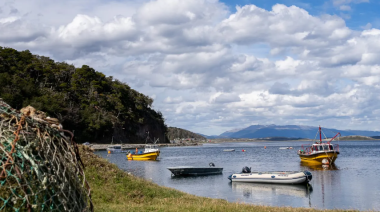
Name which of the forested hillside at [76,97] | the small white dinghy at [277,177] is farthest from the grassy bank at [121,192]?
the forested hillside at [76,97]

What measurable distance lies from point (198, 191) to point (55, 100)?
2473 inches

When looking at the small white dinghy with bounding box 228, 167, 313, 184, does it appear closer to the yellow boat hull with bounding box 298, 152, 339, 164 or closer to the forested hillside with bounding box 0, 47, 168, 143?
the yellow boat hull with bounding box 298, 152, 339, 164

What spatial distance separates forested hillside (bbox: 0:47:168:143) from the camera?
82000 mm

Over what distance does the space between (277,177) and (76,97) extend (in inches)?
3072

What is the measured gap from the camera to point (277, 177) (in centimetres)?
3619

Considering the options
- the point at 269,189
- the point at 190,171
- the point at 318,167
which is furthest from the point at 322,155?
the point at 269,189

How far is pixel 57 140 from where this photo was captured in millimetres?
6824

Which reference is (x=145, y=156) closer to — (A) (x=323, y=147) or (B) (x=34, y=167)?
(A) (x=323, y=147)

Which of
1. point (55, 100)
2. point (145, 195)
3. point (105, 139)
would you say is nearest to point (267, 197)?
point (145, 195)

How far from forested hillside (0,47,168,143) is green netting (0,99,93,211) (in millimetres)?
71008

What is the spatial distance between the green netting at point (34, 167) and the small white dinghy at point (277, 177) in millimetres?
31031

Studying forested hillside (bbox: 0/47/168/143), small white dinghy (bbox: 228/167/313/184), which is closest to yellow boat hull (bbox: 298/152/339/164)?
small white dinghy (bbox: 228/167/313/184)

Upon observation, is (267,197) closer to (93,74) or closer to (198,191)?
(198,191)

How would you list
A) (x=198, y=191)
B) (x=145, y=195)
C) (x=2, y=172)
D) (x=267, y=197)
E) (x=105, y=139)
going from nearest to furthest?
(x=2, y=172)
(x=145, y=195)
(x=267, y=197)
(x=198, y=191)
(x=105, y=139)
